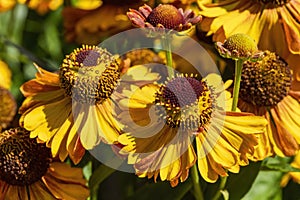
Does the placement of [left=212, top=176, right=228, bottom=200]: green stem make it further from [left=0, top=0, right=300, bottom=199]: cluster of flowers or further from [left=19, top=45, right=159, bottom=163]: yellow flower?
[left=19, top=45, right=159, bottom=163]: yellow flower

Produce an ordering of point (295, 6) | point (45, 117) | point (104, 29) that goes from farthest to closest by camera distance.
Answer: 1. point (104, 29)
2. point (295, 6)
3. point (45, 117)

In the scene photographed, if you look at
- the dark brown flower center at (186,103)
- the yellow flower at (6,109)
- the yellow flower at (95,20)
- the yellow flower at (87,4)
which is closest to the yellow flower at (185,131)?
the dark brown flower center at (186,103)

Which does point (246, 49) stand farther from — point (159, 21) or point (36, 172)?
point (36, 172)

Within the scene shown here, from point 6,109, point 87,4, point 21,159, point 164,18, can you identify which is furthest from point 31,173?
point 87,4

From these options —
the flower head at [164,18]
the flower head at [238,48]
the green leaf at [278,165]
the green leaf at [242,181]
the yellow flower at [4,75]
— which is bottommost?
the yellow flower at [4,75]

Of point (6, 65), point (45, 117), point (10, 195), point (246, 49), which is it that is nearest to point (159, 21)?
point (246, 49)

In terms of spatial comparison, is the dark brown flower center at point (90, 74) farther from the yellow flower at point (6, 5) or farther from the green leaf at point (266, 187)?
the yellow flower at point (6, 5)
